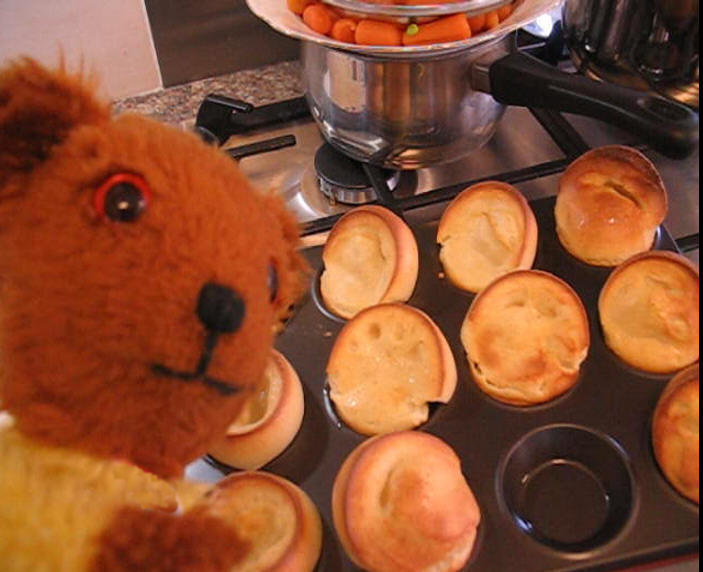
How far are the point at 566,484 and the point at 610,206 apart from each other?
324 millimetres

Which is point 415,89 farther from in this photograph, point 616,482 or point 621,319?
point 616,482

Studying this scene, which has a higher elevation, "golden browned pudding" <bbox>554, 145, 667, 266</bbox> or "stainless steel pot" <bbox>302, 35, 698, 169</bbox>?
"stainless steel pot" <bbox>302, 35, 698, 169</bbox>

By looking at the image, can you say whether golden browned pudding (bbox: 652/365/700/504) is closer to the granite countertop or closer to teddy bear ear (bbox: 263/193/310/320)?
teddy bear ear (bbox: 263/193/310/320)

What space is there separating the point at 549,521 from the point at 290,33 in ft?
1.91

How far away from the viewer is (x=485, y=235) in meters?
0.92

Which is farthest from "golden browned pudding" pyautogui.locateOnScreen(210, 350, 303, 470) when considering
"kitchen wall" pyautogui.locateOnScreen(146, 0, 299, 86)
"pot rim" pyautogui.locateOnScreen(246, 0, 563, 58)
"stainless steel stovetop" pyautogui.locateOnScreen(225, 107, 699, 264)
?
"kitchen wall" pyautogui.locateOnScreen(146, 0, 299, 86)

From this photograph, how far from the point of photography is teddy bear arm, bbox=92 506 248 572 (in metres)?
0.41

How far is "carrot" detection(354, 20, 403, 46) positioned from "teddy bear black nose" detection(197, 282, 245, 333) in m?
0.50

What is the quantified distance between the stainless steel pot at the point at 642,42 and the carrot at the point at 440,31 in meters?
0.25

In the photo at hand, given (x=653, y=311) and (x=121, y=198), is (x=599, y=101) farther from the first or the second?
(x=121, y=198)

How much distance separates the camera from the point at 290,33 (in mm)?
804

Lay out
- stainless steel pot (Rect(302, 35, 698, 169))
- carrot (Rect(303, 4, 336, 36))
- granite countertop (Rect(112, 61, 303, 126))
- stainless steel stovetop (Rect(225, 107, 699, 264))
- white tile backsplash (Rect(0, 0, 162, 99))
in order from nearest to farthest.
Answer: stainless steel pot (Rect(302, 35, 698, 169)) → carrot (Rect(303, 4, 336, 36)) → stainless steel stovetop (Rect(225, 107, 699, 264)) → white tile backsplash (Rect(0, 0, 162, 99)) → granite countertop (Rect(112, 61, 303, 126))

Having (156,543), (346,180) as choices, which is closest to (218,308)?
(156,543)

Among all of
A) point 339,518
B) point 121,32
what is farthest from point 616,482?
point 121,32
